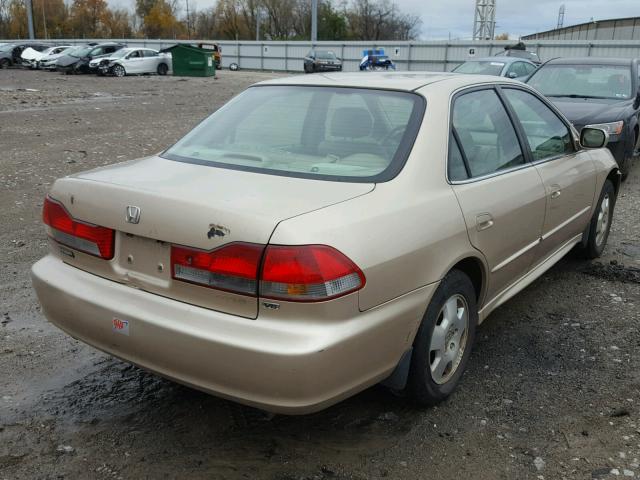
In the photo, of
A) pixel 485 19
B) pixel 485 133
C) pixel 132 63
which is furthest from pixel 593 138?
pixel 485 19

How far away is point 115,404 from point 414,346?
1550mm

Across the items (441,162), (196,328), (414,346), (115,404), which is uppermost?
(441,162)

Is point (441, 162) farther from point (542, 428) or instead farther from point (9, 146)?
point (9, 146)

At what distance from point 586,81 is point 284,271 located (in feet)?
28.0

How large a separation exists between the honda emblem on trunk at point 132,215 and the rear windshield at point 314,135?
60cm

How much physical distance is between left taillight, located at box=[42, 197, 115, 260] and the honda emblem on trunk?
151 mm

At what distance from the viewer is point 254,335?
2445mm

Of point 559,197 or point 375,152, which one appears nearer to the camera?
point 375,152

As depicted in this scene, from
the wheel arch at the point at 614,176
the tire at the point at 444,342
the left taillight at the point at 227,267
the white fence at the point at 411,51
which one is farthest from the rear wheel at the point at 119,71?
the left taillight at the point at 227,267

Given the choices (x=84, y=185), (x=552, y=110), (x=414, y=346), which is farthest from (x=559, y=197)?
(x=84, y=185)

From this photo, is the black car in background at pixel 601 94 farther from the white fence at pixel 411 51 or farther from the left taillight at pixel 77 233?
the white fence at pixel 411 51

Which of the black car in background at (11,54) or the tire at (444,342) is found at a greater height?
the black car in background at (11,54)

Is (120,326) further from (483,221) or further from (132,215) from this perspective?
(483,221)

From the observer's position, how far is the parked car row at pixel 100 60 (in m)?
34.0
